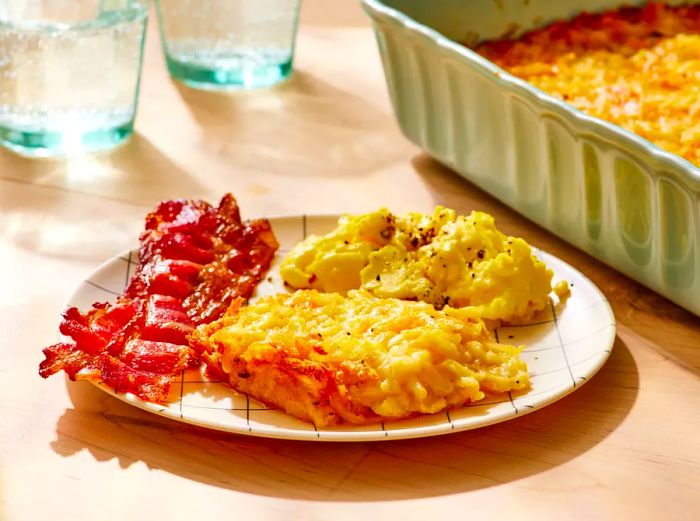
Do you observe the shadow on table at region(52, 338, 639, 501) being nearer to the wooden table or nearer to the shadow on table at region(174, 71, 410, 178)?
the wooden table

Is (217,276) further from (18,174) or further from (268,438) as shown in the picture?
(18,174)

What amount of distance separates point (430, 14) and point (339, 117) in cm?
27

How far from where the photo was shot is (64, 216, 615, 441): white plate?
112 centimetres

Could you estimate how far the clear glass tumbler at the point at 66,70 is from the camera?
74.1 inches

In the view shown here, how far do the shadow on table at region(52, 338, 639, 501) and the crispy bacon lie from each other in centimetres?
5

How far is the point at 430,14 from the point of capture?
2055mm

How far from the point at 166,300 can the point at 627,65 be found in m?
0.94

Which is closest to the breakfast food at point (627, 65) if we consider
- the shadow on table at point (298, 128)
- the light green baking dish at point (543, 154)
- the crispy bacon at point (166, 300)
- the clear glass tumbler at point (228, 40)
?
the light green baking dish at point (543, 154)

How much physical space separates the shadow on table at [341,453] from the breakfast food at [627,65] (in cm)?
50

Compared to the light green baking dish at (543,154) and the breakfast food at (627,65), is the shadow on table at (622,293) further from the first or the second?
the breakfast food at (627,65)

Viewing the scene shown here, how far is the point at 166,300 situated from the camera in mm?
1359

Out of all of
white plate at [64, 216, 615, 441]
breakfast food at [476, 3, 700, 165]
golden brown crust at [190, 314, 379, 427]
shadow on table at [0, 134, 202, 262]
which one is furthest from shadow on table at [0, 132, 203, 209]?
golden brown crust at [190, 314, 379, 427]

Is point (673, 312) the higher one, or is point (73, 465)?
point (73, 465)

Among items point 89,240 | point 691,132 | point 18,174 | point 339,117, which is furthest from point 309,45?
point 691,132
